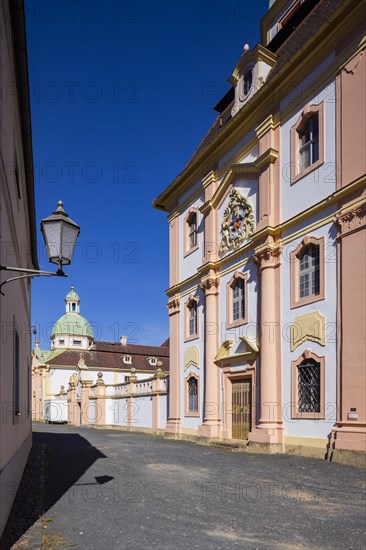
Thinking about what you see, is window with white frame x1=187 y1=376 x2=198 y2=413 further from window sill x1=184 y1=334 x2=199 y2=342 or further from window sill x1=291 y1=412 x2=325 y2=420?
window sill x1=291 y1=412 x2=325 y2=420

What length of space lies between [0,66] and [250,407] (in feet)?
45.1

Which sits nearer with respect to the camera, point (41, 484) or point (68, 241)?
point (68, 241)

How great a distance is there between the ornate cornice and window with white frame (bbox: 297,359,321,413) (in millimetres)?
3727

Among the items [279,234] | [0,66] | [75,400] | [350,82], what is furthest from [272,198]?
[75,400]

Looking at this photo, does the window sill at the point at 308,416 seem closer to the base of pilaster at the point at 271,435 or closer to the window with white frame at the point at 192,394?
the base of pilaster at the point at 271,435

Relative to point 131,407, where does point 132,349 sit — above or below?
above

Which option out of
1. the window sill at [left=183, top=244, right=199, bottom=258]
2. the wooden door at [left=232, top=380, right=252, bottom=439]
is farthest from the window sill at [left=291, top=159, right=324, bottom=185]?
the window sill at [left=183, top=244, right=199, bottom=258]

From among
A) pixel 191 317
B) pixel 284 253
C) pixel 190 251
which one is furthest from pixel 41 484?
pixel 190 251

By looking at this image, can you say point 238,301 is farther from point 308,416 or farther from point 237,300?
point 308,416

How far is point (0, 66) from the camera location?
5.48 metres

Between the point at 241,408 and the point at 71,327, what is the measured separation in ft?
188

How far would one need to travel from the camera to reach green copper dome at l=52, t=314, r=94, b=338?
234 feet

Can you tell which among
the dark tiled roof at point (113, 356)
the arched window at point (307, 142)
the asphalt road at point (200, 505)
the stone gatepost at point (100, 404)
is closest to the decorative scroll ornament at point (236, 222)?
the arched window at point (307, 142)

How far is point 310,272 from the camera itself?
14461mm
